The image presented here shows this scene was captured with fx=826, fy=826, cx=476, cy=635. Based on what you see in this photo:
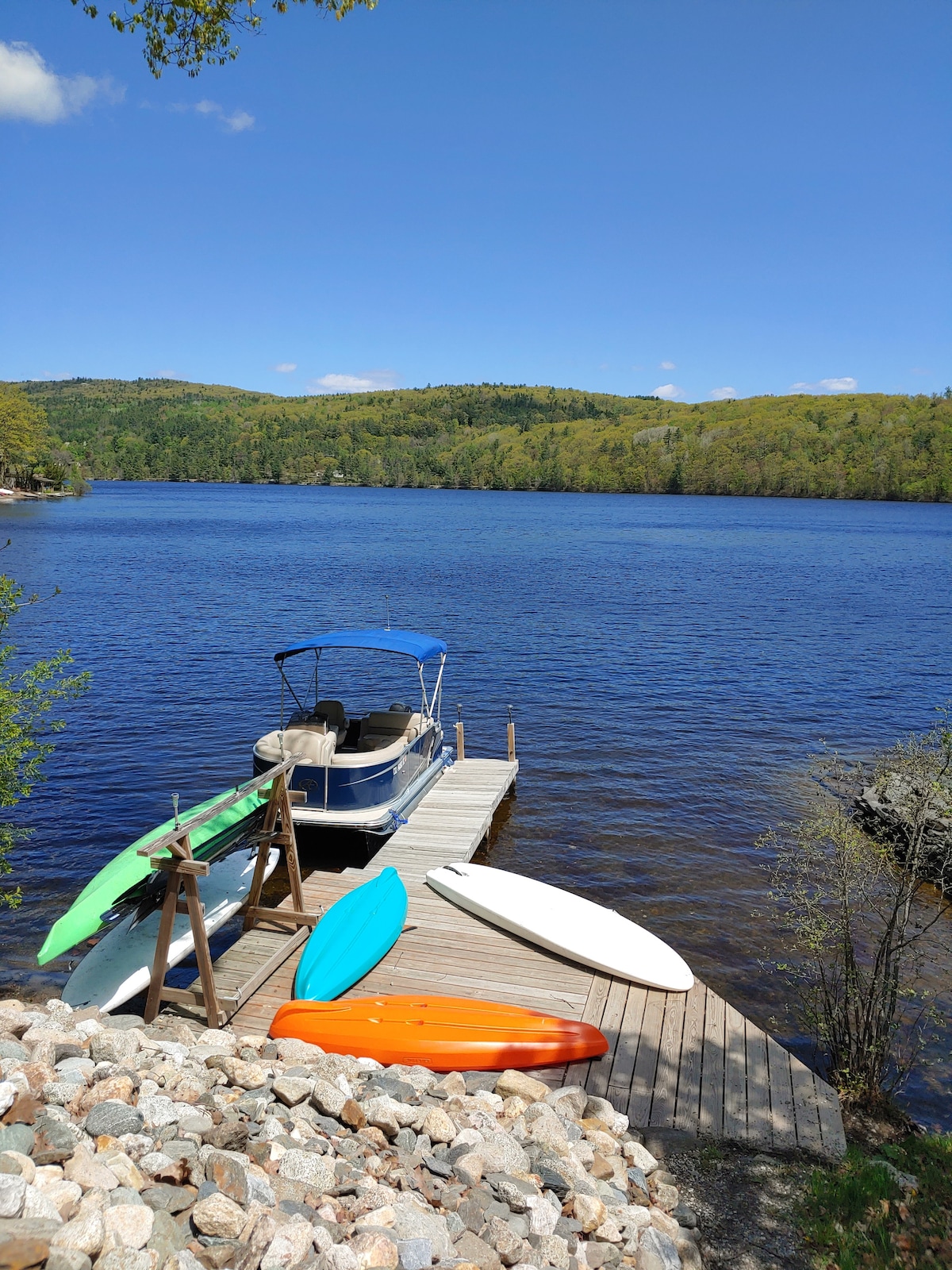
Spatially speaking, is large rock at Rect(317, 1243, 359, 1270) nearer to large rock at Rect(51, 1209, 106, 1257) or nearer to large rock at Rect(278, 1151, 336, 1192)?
large rock at Rect(278, 1151, 336, 1192)

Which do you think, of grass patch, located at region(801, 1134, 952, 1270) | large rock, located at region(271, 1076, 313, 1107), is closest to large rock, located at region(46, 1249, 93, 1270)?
large rock, located at region(271, 1076, 313, 1107)

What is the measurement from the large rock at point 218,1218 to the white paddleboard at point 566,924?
17.7 feet

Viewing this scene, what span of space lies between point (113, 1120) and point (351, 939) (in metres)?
4.23

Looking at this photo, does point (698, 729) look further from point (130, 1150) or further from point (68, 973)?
point (130, 1150)

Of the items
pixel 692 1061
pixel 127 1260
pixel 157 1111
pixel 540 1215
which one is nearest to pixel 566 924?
pixel 692 1061

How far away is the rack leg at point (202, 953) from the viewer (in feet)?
25.7

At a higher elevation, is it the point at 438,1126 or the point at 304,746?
the point at 304,746

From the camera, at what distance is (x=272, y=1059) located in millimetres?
6918

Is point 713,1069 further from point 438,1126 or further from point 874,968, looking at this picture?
point 438,1126

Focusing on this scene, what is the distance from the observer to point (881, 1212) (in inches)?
222

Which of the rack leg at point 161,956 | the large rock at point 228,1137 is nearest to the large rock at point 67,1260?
the large rock at point 228,1137

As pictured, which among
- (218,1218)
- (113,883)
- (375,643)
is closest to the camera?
(218,1218)

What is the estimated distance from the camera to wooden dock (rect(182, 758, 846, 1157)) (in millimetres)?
6969

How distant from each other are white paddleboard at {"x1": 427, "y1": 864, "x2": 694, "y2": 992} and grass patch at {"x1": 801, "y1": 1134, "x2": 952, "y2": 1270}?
8.57 ft
